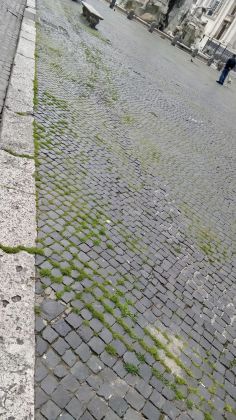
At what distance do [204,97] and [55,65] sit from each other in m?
9.01

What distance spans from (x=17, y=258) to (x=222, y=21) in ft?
209

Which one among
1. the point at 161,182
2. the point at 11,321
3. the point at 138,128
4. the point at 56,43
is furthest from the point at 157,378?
the point at 56,43

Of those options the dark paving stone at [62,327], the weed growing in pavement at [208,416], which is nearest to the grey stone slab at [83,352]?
the dark paving stone at [62,327]

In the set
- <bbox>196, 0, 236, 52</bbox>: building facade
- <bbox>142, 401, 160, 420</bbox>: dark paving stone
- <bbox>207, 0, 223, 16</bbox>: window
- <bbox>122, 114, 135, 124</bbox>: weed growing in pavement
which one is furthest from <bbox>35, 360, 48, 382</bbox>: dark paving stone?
<bbox>207, 0, 223, 16</bbox>: window

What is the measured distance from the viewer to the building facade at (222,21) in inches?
2111

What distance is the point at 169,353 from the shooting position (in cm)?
328

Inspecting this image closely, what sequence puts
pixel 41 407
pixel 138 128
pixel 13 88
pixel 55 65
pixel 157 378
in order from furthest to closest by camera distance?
1. pixel 55 65
2. pixel 138 128
3. pixel 13 88
4. pixel 157 378
5. pixel 41 407

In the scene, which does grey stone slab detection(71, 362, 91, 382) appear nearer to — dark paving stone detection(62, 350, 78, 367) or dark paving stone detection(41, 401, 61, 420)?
dark paving stone detection(62, 350, 78, 367)

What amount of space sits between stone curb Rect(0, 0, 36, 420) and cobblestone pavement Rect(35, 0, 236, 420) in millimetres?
134

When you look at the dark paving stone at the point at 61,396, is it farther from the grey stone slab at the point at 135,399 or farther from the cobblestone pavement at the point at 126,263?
the grey stone slab at the point at 135,399

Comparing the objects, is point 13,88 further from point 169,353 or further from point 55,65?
point 169,353

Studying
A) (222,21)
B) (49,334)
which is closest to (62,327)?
(49,334)

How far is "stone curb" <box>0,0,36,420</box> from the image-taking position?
2.39 meters

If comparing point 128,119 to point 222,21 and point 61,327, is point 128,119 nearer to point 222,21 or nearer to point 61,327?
point 61,327
